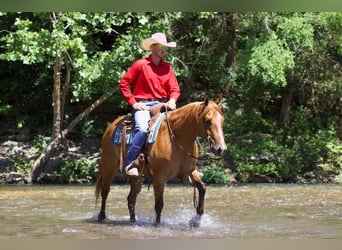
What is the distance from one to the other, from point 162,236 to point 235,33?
496 inches

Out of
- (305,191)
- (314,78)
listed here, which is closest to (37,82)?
(314,78)

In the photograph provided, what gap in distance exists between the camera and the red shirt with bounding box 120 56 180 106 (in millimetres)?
6391

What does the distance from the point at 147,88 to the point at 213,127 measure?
117 centimetres

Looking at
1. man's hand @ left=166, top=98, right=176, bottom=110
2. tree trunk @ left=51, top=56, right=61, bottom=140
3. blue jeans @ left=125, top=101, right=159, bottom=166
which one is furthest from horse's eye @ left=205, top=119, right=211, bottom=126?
tree trunk @ left=51, top=56, right=61, bottom=140

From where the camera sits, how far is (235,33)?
1748 centimetres

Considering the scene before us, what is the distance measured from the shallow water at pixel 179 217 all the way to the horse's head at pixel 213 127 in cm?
80

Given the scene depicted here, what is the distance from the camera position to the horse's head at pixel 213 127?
5.45 m

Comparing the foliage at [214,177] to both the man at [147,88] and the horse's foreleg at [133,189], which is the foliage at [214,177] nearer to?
the horse's foreleg at [133,189]

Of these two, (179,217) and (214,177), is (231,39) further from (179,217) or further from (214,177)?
(179,217)

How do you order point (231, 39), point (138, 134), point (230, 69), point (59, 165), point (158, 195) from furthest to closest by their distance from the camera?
point (231, 39) < point (230, 69) < point (59, 165) < point (138, 134) < point (158, 195)

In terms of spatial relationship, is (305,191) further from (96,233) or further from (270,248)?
(270,248)

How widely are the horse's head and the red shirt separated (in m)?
0.77

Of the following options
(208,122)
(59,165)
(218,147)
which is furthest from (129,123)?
(59,165)

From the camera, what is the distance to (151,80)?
6.41 metres
